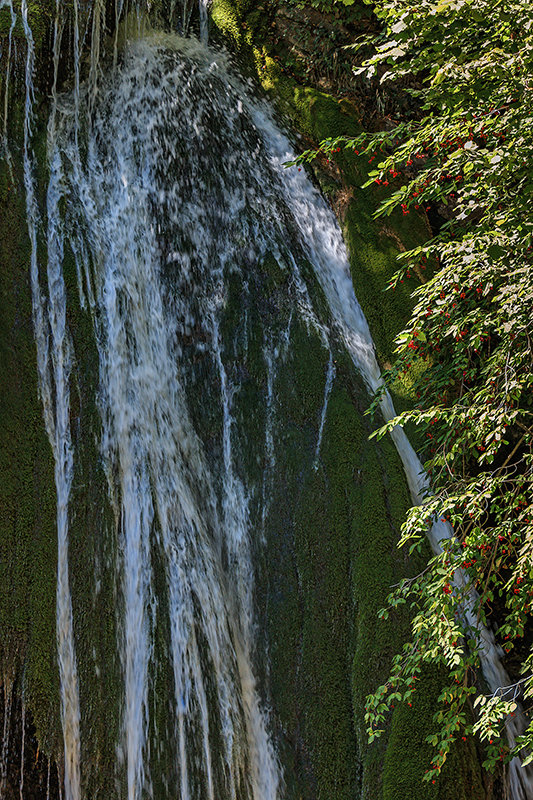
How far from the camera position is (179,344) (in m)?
5.49

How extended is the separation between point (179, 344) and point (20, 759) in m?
2.88

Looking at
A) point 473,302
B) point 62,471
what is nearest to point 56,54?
point 62,471

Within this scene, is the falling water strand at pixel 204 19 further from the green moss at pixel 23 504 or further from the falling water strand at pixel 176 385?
the green moss at pixel 23 504

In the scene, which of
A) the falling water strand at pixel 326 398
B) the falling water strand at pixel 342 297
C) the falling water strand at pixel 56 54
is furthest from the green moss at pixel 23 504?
the falling water strand at pixel 342 297

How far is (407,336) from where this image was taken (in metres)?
4.20

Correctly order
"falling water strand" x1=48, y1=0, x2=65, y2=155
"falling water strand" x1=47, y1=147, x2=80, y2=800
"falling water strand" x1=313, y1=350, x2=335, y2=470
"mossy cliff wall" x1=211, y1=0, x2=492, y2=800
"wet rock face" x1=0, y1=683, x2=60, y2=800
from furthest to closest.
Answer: "falling water strand" x1=48, y1=0, x2=65, y2=155, "falling water strand" x1=313, y1=350, x2=335, y2=470, "mossy cliff wall" x1=211, y1=0, x2=492, y2=800, "falling water strand" x1=47, y1=147, x2=80, y2=800, "wet rock face" x1=0, y1=683, x2=60, y2=800

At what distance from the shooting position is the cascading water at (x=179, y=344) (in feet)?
14.6

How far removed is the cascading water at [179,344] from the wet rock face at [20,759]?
4.9 inches

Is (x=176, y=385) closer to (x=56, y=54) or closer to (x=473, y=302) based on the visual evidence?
(x=473, y=302)

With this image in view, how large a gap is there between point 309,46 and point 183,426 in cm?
403

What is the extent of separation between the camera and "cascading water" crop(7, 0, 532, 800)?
14.6 feet

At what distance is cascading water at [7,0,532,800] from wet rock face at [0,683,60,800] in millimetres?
124

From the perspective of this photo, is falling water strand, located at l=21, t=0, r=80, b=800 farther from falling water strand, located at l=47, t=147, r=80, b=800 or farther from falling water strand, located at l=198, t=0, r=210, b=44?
falling water strand, located at l=198, t=0, r=210, b=44

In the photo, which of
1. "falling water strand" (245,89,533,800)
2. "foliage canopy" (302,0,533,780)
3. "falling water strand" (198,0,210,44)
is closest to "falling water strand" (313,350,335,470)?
"falling water strand" (245,89,533,800)
